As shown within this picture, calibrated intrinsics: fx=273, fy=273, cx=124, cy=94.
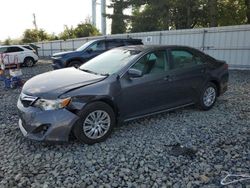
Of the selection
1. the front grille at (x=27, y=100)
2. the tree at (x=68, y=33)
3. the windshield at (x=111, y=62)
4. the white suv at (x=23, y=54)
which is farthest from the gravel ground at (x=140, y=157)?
the tree at (x=68, y=33)

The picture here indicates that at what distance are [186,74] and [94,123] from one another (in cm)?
234

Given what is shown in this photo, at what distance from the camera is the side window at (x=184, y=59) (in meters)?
5.54

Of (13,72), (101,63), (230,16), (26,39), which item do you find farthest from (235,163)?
(26,39)

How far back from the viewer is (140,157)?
13.1ft

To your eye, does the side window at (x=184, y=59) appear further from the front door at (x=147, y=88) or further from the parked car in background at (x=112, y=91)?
the front door at (x=147, y=88)

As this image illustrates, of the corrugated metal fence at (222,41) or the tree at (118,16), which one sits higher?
the tree at (118,16)

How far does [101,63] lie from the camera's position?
5.38 metres

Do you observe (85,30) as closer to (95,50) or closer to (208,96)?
(95,50)

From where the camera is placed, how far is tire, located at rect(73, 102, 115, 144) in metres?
4.22

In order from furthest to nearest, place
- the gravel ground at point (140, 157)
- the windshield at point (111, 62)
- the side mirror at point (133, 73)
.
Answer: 1. the windshield at point (111, 62)
2. the side mirror at point (133, 73)
3. the gravel ground at point (140, 157)

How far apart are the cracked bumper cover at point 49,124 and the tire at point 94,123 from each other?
0.15 metres

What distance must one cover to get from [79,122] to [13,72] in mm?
6461

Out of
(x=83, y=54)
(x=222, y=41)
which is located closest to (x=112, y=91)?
(x=83, y=54)

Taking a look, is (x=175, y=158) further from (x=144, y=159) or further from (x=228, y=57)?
(x=228, y=57)
